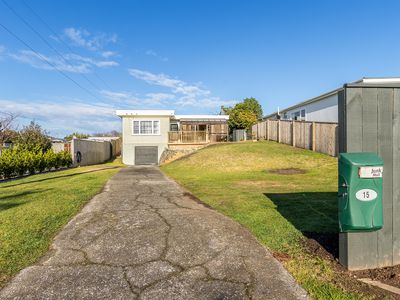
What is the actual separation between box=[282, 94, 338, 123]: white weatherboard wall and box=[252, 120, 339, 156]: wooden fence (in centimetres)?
230

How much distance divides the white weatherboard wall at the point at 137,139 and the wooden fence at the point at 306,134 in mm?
9780

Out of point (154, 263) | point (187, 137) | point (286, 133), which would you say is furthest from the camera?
point (187, 137)

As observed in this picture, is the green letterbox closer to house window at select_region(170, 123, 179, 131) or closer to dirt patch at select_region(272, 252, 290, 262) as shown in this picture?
dirt patch at select_region(272, 252, 290, 262)

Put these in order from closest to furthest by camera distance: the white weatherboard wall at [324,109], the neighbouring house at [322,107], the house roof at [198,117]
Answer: the neighbouring house at [322,107], the white weatherboard wall at [324,109], the house roof at [198,117]

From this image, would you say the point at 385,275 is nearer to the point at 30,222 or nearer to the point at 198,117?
the point at 30,222

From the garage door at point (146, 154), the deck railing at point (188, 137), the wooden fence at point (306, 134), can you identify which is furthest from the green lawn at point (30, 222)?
the deck railing at point (188, 137)

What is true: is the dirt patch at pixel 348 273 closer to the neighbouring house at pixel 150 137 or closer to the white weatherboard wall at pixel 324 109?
the white weatherboard wall at pixel 324 109

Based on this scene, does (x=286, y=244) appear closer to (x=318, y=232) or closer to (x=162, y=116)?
(x=318, y=232)

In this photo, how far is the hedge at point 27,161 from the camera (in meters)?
16.0

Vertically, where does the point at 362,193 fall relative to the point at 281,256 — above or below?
above

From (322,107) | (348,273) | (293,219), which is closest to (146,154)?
(322,107)

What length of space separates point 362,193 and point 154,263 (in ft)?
7.93

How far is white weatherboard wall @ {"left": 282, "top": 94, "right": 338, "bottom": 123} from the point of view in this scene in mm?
21905

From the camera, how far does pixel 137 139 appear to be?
29.8m
